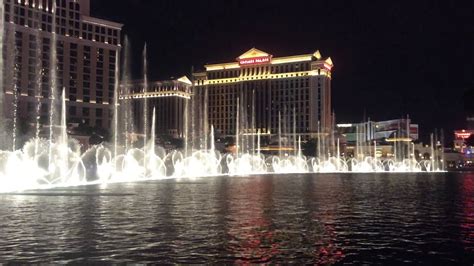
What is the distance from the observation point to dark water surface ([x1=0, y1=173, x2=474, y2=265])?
1093cm

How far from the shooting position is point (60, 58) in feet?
362

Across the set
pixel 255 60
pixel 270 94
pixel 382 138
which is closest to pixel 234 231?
pixel 270 94

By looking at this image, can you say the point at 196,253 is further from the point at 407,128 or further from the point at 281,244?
the point at 407,128

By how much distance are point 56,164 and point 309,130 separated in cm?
9868

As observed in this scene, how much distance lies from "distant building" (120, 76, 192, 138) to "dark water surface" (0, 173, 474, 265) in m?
124

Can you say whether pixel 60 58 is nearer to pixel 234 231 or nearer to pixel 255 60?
pixel 255 60

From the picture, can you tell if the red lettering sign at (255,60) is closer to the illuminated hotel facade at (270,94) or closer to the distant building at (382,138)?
the illuminated hotel facade at (270,94)

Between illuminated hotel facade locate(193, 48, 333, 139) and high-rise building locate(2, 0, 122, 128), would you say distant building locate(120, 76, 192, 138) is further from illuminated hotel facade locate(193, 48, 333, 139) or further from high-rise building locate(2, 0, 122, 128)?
high-rise building locate(2, 0, 122, 128)

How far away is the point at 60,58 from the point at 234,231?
104m

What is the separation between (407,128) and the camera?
147750mm

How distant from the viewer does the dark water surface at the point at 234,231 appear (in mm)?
10930

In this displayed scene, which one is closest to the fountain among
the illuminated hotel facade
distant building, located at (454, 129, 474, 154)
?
the illuminated hotel facade

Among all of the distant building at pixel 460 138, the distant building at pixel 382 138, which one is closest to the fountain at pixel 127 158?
the distant building at pixel 382 138

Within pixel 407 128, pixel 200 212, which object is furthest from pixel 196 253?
pixel 407 128
